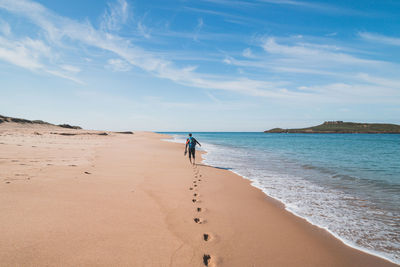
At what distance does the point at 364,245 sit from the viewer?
13.8 feet

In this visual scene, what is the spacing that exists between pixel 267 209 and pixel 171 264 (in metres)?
3.85

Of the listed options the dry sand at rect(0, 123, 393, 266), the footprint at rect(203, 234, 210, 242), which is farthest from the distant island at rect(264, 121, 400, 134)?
the footprint at rect(203, 234, 210, 242)

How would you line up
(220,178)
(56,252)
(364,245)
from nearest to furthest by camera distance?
(56,252) → (364,245) → (220,178)

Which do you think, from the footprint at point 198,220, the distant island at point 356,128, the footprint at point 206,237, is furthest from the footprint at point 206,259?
the distant island at point 356,128

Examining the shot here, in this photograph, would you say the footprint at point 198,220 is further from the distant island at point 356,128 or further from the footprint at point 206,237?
the distant island at point 356,128

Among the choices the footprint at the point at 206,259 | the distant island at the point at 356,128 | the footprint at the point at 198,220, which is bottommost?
the footprint at the point at 198,220

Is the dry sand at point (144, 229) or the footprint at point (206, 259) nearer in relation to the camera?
the dry sand at point (144, 229)

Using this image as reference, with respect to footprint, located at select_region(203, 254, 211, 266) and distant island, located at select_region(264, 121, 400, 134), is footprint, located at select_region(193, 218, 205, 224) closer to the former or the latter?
footprint, located at select_region(203, 254, 211, 266)

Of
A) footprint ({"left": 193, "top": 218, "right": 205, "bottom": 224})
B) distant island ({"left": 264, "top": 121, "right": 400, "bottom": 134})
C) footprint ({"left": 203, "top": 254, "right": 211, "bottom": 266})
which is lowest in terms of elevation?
footprint ({"left": 193, "top": 218, "right": 205, "bottom": 224})

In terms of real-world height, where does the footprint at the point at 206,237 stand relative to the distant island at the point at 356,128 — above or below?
below

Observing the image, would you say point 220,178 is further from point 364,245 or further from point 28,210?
point 28,210

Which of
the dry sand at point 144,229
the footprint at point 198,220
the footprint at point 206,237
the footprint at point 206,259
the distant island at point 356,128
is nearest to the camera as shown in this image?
the dry sand at point 144,229

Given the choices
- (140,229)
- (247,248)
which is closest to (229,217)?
(247,248)

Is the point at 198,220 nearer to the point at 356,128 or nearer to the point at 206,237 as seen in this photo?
the point at 206,237
